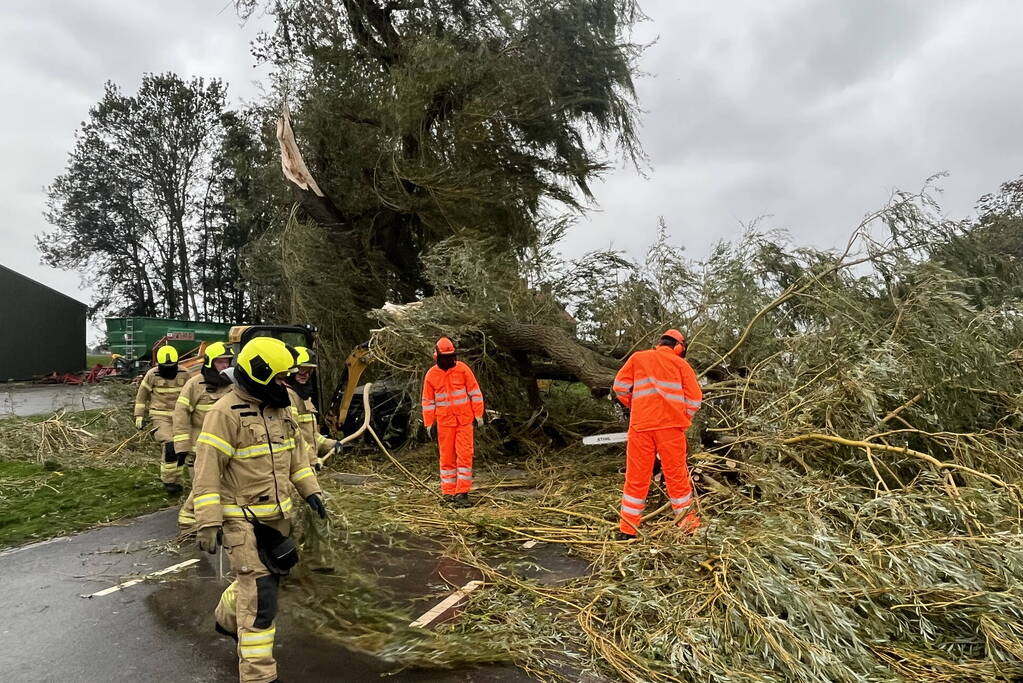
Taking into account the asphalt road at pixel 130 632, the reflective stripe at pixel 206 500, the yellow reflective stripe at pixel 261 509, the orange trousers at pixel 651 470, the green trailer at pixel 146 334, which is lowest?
the asphalt road at pixel 130 632

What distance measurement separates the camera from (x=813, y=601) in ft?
9.64

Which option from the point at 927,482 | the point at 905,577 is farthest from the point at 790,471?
the point at 905,577

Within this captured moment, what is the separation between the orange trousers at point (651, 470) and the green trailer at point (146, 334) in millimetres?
18090

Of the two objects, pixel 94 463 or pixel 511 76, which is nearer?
pixel 94 463

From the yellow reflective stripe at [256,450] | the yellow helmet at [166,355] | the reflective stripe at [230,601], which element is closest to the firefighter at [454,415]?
the yellow helmet at [166,355]

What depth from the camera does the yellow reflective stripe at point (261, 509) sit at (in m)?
2.91

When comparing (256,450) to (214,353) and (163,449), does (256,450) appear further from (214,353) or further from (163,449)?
(163,449)

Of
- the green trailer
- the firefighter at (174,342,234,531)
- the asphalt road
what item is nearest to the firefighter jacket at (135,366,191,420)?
the firefighter at (174,342,234,531)

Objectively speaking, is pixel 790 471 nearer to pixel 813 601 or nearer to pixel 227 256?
pixel 813 601

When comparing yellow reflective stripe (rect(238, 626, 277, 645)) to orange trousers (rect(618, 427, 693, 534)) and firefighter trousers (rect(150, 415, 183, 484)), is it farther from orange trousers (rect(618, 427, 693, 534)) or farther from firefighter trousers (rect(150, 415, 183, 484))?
firefighter trousers (rect(150, 415, 183, 484))

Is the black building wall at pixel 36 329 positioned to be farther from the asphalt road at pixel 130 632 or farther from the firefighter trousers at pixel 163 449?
the asphalt road at pixel 130 632

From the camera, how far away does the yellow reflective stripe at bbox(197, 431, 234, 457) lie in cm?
286

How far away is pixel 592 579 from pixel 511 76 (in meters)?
8.28

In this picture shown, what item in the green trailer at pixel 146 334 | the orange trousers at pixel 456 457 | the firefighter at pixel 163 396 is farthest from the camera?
the green trailer at pixel 146 334
